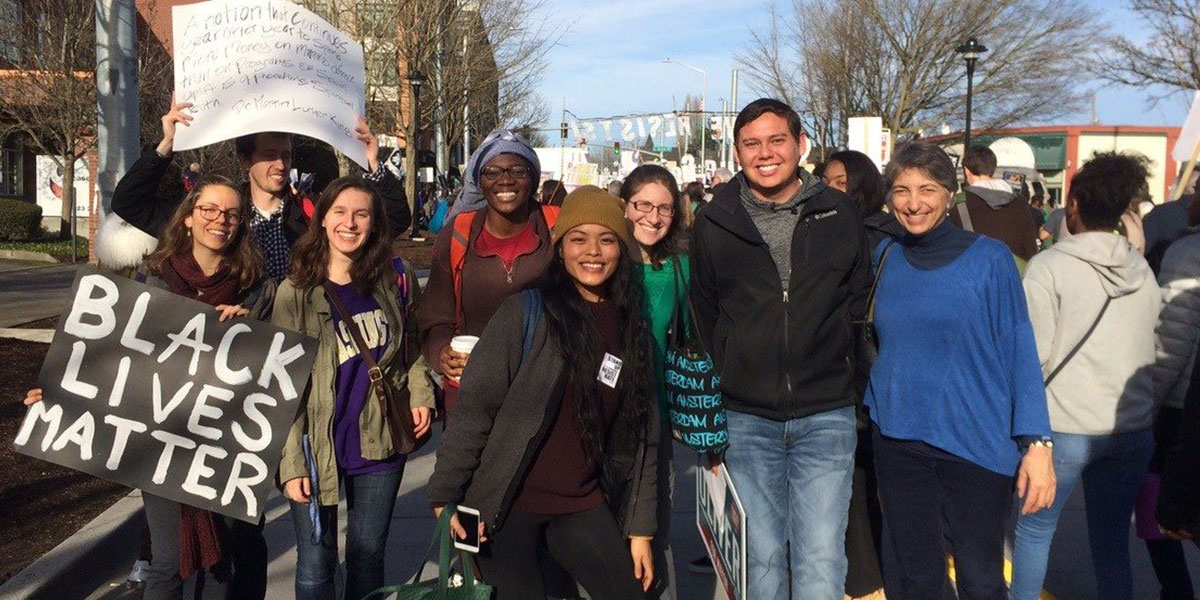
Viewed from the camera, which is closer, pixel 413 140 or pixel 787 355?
pixel 787 355

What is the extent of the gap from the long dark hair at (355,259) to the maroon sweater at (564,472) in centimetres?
105

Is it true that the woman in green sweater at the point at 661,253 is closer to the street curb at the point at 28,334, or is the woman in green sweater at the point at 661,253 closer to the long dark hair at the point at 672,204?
the long dark hair at the point at 672,204

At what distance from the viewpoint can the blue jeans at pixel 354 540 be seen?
12.8 ft

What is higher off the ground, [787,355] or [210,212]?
[210,212]

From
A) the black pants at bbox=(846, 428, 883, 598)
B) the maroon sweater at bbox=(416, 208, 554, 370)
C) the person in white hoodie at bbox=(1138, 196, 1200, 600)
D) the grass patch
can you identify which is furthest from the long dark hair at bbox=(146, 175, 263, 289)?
the grass patch

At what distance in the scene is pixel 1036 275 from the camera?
4141 millimetres

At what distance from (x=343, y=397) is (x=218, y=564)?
872 millimetres

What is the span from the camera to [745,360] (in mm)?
3850

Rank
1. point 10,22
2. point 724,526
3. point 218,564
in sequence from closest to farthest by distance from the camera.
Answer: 1. point 724,526
2. point 218,564
3. point 10,22

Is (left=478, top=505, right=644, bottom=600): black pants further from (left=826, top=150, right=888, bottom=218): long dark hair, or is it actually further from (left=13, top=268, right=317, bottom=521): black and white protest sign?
(left=826, top=150, right=888, bottom=218): long dark hair

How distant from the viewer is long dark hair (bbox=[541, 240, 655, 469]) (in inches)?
132

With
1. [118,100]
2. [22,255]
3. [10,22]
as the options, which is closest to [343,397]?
[118,100]

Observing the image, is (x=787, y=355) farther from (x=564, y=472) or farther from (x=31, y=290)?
(x=31, y=290)

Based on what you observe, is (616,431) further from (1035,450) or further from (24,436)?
(24,436)
